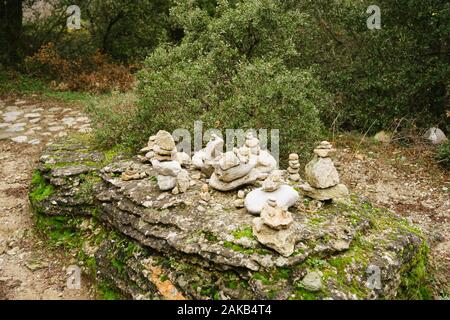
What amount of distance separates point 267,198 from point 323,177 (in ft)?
2.20

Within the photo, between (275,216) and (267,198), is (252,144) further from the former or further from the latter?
(275,216)

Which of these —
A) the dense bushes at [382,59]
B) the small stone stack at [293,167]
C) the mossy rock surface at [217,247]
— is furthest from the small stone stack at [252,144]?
the dense bushes at [382,59]

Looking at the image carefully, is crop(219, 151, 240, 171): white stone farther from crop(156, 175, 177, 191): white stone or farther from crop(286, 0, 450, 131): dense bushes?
crop(286, 0, 450, 131): dense bushes

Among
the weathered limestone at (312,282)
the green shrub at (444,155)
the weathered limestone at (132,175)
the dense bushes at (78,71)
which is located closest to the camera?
the weathered limestone at (312,282)

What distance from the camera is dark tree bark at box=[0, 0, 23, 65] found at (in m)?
12.3

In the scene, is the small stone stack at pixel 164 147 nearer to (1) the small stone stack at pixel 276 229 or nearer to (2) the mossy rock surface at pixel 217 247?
(2) the mossy rock surface at pixel 217 247

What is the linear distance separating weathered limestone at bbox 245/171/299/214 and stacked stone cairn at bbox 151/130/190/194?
34.1 inches

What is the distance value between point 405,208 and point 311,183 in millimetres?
3167

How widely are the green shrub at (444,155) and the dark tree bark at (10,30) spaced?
11.9 meters

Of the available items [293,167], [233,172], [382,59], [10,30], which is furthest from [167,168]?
[10,30]

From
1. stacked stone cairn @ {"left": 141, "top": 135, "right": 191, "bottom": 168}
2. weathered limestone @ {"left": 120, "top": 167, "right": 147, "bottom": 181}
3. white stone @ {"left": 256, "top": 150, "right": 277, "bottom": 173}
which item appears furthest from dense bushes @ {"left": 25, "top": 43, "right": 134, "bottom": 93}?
white stone @ {"left": 256, "top": 150, "right": 277, "bottom": 173}

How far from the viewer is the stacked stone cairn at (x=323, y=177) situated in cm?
441

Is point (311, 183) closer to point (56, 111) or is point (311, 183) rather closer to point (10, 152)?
point (10, 152)

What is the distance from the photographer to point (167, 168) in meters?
4.77
